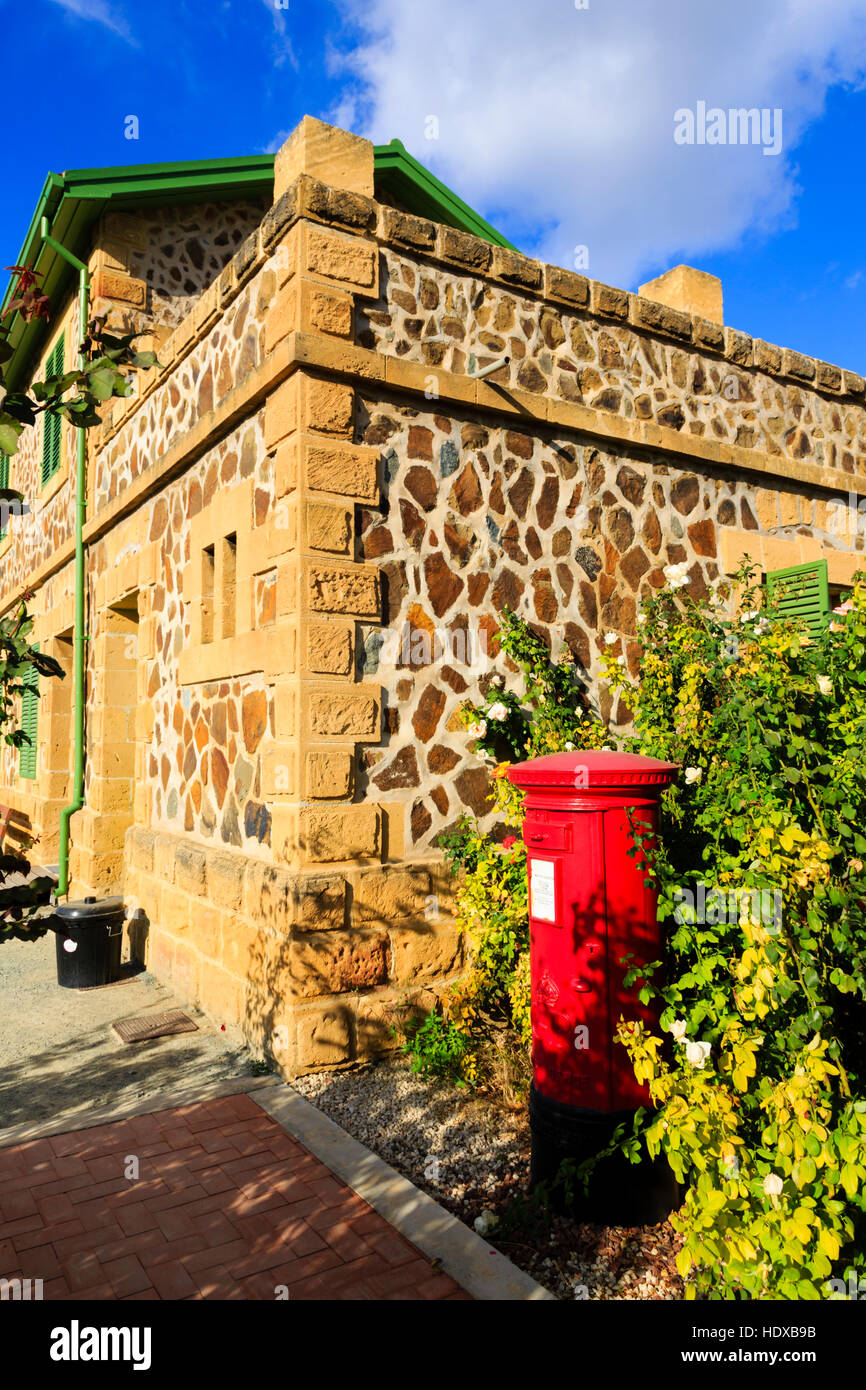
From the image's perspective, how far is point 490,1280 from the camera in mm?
3010

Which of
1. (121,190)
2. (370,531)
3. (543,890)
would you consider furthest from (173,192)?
(543,890)

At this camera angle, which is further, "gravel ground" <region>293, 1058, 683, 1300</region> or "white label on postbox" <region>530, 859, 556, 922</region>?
"white label on postbox" <region>530, 859, 556, 922</region>

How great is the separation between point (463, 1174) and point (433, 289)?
4.96 metres

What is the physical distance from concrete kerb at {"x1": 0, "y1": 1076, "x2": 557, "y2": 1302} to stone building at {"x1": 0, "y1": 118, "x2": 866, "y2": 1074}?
1.21 ft

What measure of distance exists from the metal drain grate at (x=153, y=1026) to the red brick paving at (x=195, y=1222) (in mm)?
1328

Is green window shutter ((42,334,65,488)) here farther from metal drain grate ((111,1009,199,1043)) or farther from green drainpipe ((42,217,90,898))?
metal drain grate ((111,1009,199,1043))

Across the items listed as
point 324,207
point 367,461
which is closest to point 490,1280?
point 367,461

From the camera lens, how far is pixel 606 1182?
349 centimetres

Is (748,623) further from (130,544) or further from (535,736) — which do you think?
(130,544)

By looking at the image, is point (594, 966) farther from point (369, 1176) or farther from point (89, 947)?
point (89, 947)

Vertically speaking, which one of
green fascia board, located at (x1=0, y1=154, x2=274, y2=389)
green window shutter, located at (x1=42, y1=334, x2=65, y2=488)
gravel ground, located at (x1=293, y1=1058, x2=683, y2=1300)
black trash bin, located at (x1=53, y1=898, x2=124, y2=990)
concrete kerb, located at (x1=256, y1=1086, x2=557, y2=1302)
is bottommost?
gravel ground, located at (x1=293, y1=1058, x2=683, y2=1300)

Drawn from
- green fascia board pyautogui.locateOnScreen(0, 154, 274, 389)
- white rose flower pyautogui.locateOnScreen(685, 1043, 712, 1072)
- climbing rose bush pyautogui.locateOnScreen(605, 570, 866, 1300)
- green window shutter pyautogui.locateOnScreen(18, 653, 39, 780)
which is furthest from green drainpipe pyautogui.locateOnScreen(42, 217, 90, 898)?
white rose flower pyautogui.locateOnScreen(685, 1043, 712, 1072)

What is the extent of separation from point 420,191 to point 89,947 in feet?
28.9

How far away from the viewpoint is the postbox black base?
137 inches
